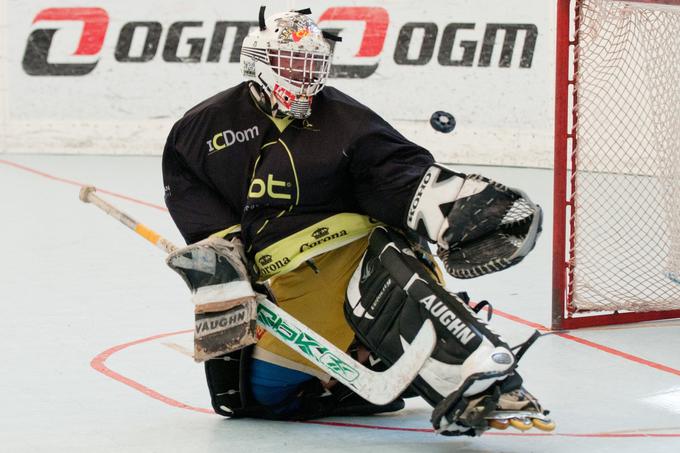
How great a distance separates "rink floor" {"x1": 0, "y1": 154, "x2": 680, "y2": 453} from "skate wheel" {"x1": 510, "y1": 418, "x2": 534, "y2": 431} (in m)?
0.21

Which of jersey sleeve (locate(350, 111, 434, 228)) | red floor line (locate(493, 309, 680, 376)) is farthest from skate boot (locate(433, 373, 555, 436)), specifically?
red floor line (locate(493, 309, 680, 376))

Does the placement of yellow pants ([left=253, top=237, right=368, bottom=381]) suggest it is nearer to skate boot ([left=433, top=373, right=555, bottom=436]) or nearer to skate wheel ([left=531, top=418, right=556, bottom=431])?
skate boot ([left=433, top=373, right=555, bottom=436])

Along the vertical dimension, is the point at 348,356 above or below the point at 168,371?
above

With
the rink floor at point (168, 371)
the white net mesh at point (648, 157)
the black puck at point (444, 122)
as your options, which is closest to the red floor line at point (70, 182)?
the rink floor at point (168, 371)

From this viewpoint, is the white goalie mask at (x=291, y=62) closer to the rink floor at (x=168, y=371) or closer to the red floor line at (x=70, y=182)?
the rink floor at (x=168, y=371)

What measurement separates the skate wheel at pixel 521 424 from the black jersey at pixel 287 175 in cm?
58

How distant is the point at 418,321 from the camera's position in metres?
2.87

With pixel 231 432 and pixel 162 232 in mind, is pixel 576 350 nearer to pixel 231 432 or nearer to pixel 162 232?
pixel 231 432

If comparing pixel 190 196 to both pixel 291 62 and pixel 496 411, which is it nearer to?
pixel 291 62

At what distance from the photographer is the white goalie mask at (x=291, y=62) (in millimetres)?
3062

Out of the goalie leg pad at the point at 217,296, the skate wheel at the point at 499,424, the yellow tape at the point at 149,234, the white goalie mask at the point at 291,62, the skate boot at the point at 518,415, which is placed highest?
the white goalie mask at the point at 291,62

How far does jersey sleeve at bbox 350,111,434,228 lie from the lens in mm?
2973

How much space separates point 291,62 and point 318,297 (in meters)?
0.62

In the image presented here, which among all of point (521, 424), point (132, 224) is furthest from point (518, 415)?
point (132, 224)
